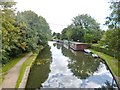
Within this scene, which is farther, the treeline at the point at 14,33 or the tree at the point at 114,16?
the treeline at the point at 14,33

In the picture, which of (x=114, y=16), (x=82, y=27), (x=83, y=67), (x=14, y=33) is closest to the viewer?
(x=114, y=16)

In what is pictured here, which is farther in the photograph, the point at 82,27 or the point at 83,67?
the point at 82,27

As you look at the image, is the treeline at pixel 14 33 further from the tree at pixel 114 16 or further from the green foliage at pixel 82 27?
the green foliage at pixel 82 27

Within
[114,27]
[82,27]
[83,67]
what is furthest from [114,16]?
[82,27]

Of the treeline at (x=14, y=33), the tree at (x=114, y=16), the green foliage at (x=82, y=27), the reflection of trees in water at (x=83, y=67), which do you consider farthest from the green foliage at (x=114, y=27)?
the green foliage at (x=82, y=27)

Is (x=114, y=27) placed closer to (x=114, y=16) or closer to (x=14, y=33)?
(x=114, y=16)

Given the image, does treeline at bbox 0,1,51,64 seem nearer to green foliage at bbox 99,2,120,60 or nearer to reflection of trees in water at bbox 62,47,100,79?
reflection of trees in water at bbox 62,47,100,79

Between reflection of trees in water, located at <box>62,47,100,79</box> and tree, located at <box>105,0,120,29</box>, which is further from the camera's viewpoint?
reflection of trees in water, located at <box>62,47,100,79</box>

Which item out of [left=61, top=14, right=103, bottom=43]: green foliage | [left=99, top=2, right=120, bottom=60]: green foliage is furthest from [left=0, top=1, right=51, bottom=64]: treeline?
[left=61, top=14, right=103, bottom=43]: green foliage

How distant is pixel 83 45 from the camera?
41250mm

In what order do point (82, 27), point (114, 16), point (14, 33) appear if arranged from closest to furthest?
point (114, 16) < point (14, 33) < point (82, 27)

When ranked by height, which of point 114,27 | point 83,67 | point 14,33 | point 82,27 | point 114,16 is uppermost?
point 82,27

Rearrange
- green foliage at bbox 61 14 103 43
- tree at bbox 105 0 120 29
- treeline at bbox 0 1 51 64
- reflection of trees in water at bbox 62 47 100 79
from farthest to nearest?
green foliage at bbox 61 14 103 43, reflection of trees in water at bbox 62 47 100 79, treeline at bbox 0 1 51 64, tree at bbox 105 0 120 29

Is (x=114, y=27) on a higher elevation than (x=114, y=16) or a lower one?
lower
